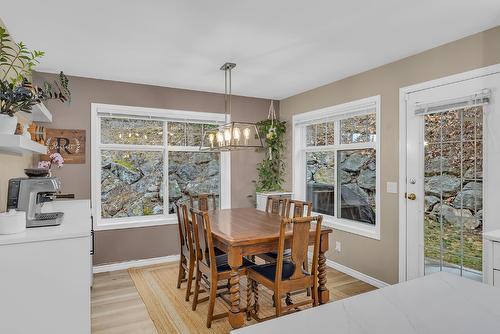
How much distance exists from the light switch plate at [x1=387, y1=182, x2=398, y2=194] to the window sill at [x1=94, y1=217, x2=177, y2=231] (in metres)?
2.81

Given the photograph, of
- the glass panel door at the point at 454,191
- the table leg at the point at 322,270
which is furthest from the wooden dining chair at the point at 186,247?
the glass panel door at the point at 454,191

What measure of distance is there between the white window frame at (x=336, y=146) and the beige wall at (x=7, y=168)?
343 centimetres

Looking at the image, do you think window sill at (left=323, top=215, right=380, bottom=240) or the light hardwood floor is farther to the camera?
window sill at (left=323, top=215, right=380, bottom=240)

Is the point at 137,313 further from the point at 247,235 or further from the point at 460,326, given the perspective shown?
the point at 460,326

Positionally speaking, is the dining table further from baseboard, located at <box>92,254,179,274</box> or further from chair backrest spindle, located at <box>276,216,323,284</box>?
baseboard, located at <box>92,254,179,274</box>

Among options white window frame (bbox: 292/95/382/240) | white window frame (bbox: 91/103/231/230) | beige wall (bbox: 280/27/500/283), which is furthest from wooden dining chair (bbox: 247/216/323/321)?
white window frame (bbox: 91/103/231/230)

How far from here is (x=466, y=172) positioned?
275 centimetres

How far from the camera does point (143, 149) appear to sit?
4.34 m

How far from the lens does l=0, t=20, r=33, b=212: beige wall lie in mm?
2300

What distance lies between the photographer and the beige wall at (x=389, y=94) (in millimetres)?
2703

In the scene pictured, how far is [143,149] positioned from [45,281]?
2891 millimetres

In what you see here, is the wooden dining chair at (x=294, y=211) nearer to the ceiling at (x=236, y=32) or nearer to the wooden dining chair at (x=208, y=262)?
the wooden dining chair at (x=208, y=262)

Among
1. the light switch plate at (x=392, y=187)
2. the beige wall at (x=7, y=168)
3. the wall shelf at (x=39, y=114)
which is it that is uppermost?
the wall shelf at (x=39, y=114)

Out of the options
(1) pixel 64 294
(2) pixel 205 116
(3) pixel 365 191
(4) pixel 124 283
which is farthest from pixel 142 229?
(3) pixel 365 191
